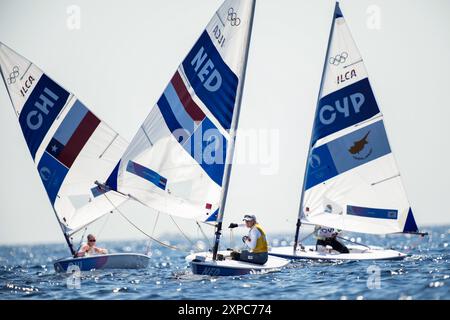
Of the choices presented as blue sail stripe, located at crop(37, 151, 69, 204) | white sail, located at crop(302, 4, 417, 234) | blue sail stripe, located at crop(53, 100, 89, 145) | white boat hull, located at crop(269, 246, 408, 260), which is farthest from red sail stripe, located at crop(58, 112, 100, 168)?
white sail, located at crop(302, 4, 417, 234)

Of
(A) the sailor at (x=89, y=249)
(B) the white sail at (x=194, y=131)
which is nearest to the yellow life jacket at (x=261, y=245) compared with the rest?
(B) the white sail at (x=194, y=131)

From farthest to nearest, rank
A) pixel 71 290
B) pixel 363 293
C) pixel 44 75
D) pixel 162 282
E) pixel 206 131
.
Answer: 1. pixel 44 75
2. pixel 206 131
3. pixel 162 282
4. pixel 71 290
5. pixel 363 293

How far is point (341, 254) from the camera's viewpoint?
19672 millimetres

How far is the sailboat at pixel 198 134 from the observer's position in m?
17.2

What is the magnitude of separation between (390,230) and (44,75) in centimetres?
1099

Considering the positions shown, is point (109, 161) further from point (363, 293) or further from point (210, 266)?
point (363, 293)

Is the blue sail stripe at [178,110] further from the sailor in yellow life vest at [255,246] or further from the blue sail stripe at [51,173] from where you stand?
the blue sail stripe at [51,173]

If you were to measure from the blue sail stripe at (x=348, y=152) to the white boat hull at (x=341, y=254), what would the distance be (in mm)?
2037

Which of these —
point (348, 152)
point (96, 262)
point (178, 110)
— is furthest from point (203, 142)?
point (348, 152)

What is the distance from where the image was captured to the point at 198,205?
17.2 m

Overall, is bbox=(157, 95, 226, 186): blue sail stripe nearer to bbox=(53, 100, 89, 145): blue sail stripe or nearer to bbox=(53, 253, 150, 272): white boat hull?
bbox=(53, 253, 150, 272): white boat hull

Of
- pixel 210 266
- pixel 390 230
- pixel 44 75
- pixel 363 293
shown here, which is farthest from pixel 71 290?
pixel 390 230

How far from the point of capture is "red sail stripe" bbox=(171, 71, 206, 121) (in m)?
17.7

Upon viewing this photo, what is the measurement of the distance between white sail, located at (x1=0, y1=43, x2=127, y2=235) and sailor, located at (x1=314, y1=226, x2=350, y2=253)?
5772mm
